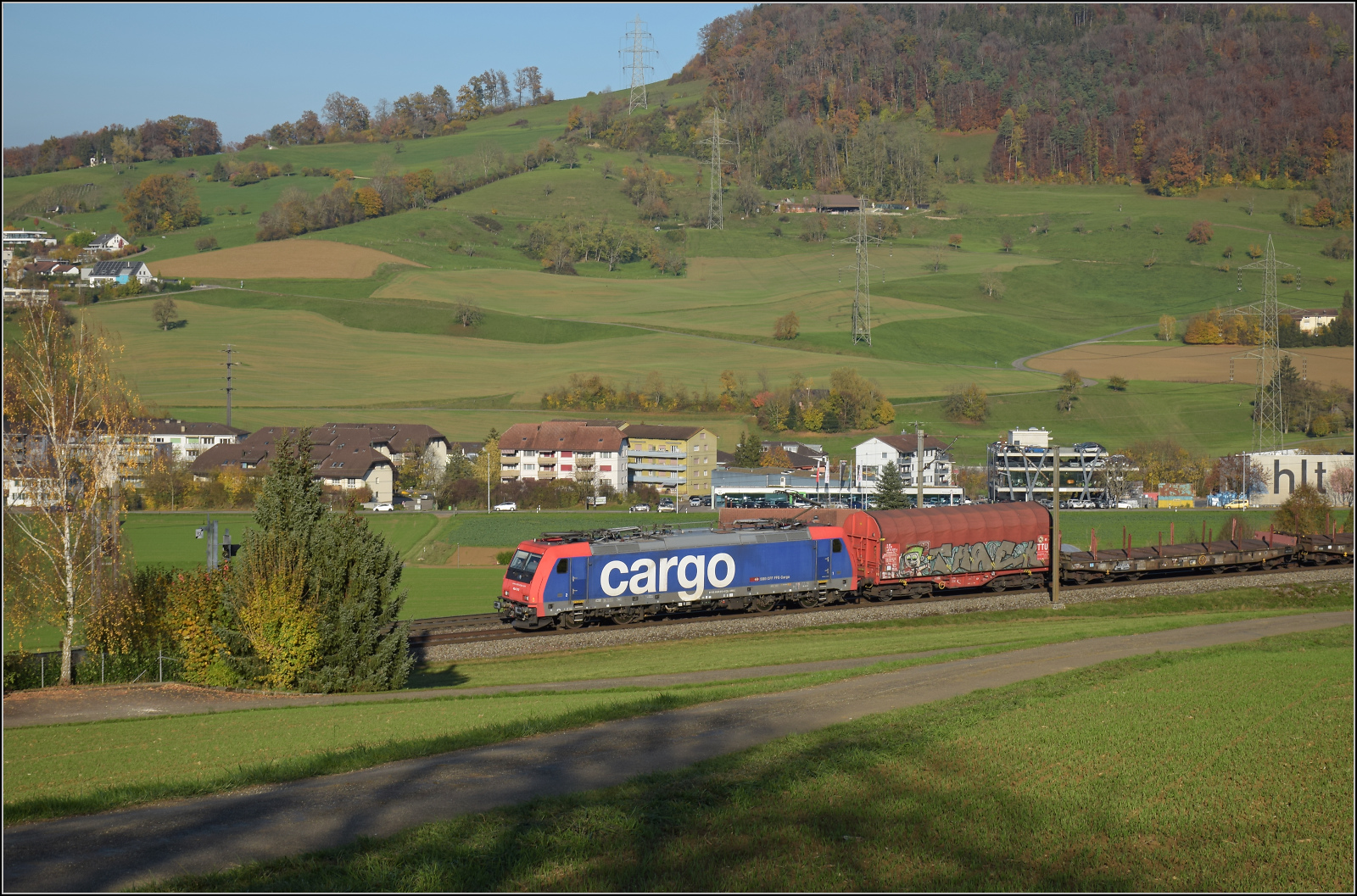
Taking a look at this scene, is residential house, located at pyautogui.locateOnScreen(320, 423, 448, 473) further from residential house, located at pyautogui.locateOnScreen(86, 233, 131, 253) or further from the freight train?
residential house, located at pyautogui.locateOnScreen(86, 233, 131, 253)

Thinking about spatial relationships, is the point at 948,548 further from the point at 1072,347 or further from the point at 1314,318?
the point at 1314,318

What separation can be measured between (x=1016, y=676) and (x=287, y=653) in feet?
72.4

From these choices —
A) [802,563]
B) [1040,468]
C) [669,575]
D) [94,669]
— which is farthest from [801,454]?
[94,669]

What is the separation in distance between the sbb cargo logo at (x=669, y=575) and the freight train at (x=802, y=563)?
0.16ft

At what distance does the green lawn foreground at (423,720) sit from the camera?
17.8 metres

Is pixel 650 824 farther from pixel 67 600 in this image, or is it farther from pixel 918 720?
pixel 67 600

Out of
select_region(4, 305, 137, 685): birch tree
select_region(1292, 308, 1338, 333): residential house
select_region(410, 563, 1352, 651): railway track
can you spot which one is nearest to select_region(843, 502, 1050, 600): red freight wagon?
select_region(410, 563, 1352, 651): railway track

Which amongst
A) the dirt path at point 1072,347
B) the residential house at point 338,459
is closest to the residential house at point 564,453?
the residential house at point 338,459

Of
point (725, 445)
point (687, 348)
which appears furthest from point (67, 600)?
point (687, 348)

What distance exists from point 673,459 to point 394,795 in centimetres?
9685

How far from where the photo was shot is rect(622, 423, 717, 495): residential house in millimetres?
111750

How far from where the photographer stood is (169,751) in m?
21.5

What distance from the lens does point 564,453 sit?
372 feet

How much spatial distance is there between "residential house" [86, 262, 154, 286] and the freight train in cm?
15902
